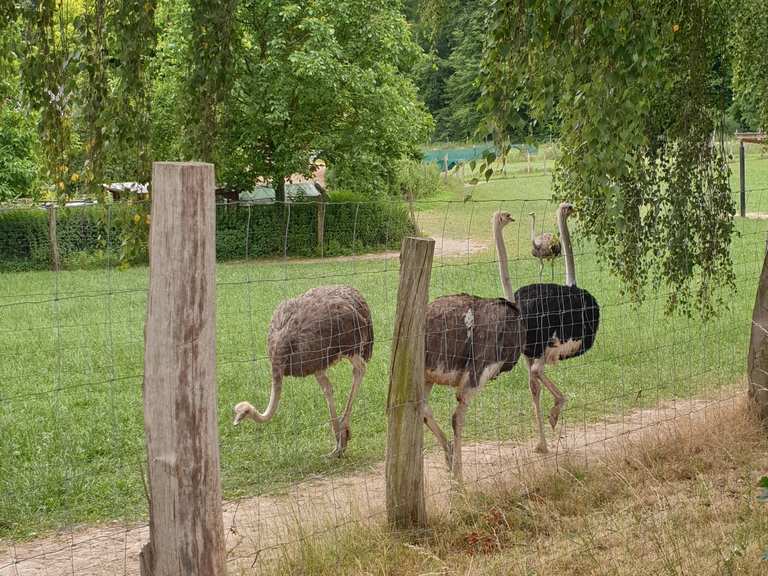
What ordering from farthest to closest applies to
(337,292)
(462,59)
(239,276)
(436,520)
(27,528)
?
(462,59) → (239,276) → (337,292) → (27,528) → (436,520)

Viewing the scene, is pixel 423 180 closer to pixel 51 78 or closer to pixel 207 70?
pixel 207 70

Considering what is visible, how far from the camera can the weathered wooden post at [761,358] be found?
696cm

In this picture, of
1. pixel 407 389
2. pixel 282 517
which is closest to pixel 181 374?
pixel 407 389

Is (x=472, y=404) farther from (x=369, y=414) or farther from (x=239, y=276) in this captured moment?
(x=239, y=276)

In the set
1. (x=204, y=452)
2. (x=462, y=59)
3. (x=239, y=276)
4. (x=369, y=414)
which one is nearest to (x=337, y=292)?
(x=369, y=414)

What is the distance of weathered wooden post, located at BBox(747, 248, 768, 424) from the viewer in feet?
22.8

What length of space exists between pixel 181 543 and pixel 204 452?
11.4 inches

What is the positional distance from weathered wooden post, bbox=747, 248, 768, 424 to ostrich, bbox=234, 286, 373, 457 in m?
2.45

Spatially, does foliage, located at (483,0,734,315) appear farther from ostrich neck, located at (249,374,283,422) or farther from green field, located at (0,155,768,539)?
ostrich neck, located at (249,374,283,422)

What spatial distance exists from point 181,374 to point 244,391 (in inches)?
236

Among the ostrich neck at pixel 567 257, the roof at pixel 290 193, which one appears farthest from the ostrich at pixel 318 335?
the roof at pixel 290 193

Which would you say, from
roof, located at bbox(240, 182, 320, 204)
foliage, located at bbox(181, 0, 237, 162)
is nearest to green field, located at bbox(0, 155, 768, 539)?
foliage, located at bbox(181, 0, 237, 162)

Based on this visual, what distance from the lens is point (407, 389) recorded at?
4848 millimetres

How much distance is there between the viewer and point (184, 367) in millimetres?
3391
